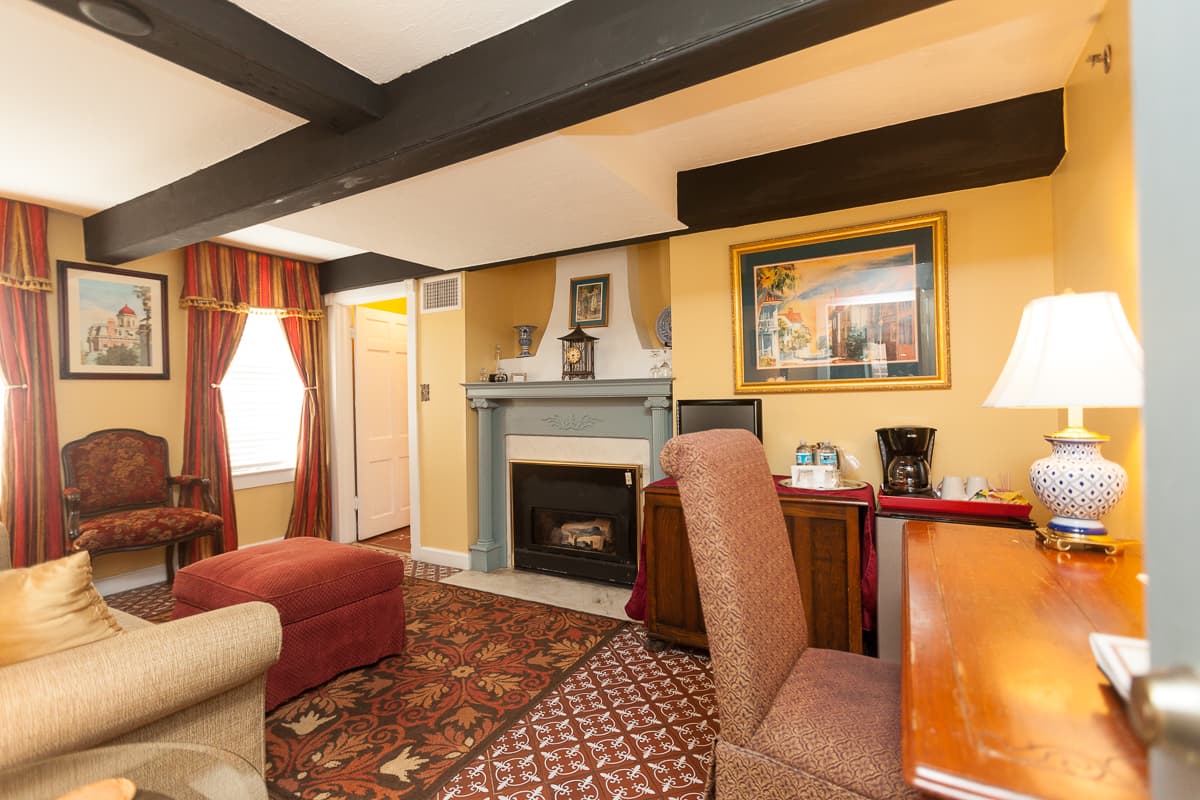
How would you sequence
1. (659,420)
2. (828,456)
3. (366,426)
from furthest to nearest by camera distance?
(366,426), (659,420), (828,456)

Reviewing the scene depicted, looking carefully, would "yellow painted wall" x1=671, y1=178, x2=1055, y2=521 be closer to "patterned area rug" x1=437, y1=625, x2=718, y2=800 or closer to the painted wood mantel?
the painted wood mantel

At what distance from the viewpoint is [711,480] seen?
3.84 feet

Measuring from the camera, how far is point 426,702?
2256mm

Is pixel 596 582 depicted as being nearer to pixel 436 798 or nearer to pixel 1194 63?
pixel 436 798

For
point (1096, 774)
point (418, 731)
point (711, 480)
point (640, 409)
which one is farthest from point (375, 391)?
point (1096, 774)

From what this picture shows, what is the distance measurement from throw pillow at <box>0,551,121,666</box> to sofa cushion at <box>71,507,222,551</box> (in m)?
2.35

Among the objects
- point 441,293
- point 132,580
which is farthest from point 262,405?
point 441,293

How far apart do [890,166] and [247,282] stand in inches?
182

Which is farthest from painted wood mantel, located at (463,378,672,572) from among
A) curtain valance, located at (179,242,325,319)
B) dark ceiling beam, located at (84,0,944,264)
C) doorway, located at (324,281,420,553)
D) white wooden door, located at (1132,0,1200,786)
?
white wooden door, located at (1132,0,1200,786)

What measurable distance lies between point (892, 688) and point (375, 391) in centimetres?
487

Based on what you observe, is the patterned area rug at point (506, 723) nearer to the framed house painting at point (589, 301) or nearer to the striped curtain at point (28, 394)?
the framed house painting at point (589, 301)

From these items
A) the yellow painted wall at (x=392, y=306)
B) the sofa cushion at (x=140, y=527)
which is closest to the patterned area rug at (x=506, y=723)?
the sofa cushion at (x=140, y=527)

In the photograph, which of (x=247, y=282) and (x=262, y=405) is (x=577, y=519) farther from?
(x=247, y=282)

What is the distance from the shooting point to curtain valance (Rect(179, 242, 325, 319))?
3990 mm
